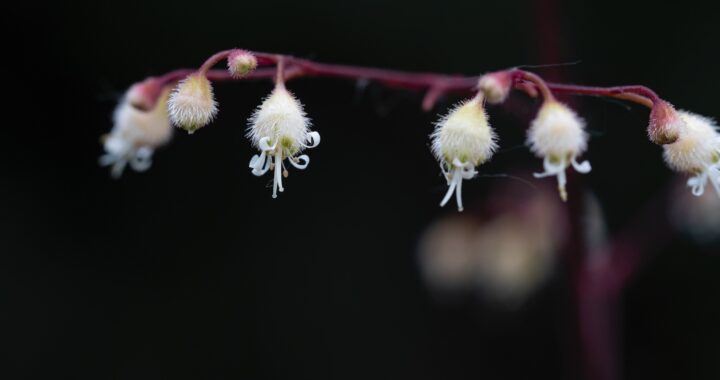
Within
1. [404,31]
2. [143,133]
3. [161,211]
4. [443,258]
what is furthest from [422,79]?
[161,211]

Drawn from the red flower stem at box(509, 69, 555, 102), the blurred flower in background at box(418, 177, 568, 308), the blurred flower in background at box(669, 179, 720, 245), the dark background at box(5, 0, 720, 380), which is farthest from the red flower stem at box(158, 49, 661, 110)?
the dark background at box(5, 0, 720, 380)

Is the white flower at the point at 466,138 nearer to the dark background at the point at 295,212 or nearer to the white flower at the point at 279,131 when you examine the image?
the white flower at the point at 279,131

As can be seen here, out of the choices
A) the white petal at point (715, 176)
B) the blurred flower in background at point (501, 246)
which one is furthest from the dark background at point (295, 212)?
the white petal at point (715, 176)

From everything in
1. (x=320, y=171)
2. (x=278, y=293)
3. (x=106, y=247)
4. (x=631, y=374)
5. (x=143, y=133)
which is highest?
(x=320, y=171)

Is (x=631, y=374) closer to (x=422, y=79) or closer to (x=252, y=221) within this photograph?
(x=252, y=221)

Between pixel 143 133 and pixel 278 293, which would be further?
pixel 278 293

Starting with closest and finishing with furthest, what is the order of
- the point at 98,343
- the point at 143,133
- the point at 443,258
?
1. the point at 143,133
2. the point at 443,258
3. the point at 98,343

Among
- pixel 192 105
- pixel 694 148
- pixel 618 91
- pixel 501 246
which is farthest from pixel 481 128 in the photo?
pixel 501 246
